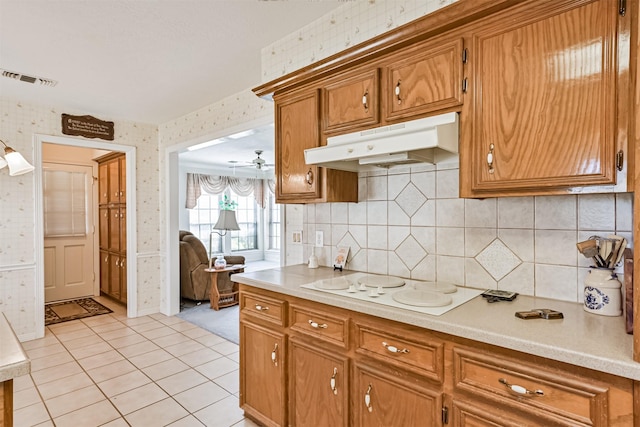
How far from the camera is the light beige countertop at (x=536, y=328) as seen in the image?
38.3 inches

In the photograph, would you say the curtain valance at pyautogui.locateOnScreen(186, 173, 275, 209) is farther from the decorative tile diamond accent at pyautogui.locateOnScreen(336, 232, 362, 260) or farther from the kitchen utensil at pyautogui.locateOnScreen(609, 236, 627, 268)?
the kitchen utensil at pyautogui.locateOnScreen(609, 236, 627, 268)

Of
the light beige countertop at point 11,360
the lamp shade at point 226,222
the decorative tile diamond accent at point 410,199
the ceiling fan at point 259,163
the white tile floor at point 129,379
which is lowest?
the white tile floor at point 129,379

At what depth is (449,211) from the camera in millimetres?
1844

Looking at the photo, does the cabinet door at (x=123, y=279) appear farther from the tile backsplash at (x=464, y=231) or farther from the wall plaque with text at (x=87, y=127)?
the tile backsplash at (x=464, y=231)

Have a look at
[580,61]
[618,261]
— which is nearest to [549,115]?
[580,61]

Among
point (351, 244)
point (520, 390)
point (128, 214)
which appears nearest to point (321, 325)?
point (351, 244)

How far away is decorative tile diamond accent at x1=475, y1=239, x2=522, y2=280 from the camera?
64.7 inches

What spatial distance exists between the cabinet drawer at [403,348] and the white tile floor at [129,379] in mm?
1195

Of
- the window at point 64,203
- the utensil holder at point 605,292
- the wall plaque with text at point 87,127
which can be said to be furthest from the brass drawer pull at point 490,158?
the window at point 64,203

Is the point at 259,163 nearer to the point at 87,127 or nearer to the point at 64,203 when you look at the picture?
the point at 87,127

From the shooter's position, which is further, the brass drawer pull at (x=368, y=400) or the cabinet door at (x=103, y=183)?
the cabinet door at (x=103, y=183)

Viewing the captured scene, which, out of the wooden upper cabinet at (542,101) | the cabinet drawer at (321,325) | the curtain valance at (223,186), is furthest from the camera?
the curtain valance at (223,186)

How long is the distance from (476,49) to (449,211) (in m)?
0.80

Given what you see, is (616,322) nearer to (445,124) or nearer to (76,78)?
(445,124)
